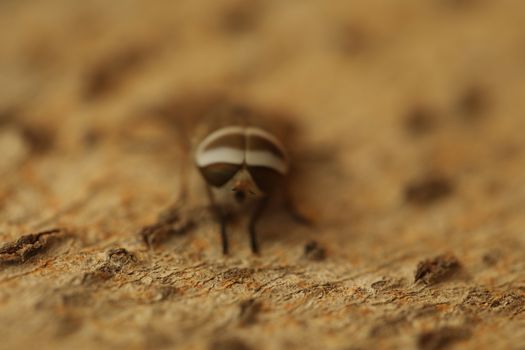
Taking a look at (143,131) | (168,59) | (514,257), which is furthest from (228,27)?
(514,257)

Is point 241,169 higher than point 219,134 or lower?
lower

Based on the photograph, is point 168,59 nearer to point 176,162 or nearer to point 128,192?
point 176,162

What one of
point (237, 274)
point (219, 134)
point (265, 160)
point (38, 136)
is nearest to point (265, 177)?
point (265, 160)

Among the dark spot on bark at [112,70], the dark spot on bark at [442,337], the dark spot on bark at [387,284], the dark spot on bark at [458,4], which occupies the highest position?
the dark spot on bark at [458,4]

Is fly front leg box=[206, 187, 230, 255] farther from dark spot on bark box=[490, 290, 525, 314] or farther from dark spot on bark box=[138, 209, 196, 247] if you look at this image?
dark spot on bark box=[490, 290, 525, 314]

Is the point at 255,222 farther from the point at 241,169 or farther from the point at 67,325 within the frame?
the point at 67,325

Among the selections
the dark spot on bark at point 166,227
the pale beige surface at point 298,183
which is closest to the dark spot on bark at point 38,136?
the pale beige surface at point 298,183

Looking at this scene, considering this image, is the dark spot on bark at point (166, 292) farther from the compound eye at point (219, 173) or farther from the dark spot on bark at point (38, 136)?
the dark spot on bark at point (38, 136)
